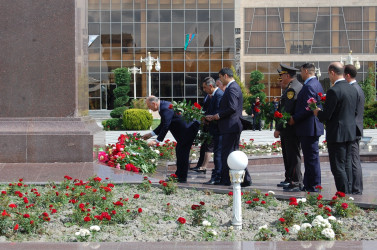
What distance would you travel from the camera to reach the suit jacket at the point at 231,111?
8.45m

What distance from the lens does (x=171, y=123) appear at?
8891 mm

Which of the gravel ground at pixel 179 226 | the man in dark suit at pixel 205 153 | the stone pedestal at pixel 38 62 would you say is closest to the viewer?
the gravel ground at pixel 179 226

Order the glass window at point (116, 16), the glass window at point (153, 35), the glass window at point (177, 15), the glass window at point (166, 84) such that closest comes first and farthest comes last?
the glass window at point (153, 35)
the glass window at point (166, 84)
the glass window at point (177, 15)
the glass window at point (116, 16)

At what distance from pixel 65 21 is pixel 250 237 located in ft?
18.9

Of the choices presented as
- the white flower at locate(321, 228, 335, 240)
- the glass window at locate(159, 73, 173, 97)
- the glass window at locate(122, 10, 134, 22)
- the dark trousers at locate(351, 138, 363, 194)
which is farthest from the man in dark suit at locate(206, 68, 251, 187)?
Answer: the glass window at locate(122, 10, 134, 22)

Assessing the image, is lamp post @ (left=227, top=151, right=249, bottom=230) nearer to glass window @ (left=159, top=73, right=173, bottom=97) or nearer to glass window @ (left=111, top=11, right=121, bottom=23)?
glass window @ (left=159, top=73, right=173, bottom=97)

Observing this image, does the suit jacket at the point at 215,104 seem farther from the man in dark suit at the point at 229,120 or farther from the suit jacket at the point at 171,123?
the man in dark suit at the point at 229,120

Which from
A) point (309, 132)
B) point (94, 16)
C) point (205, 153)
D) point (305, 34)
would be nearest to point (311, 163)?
point (309, 132)

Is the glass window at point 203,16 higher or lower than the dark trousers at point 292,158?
higher

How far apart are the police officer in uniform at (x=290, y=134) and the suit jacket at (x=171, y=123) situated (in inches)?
54.9

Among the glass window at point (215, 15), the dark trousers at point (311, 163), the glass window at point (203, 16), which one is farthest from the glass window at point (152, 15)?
the dark trousers at point (311, 163)

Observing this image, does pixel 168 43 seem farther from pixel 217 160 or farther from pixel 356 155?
pixel 356 155

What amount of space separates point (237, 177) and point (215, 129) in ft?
12.0

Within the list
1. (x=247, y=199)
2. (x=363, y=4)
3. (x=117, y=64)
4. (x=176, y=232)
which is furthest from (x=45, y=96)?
(x=363, y=4)
